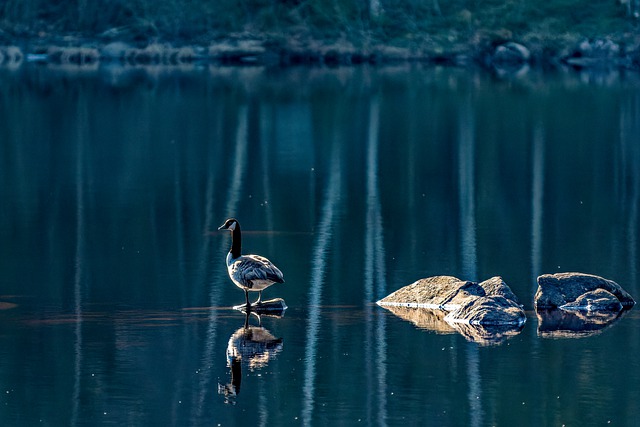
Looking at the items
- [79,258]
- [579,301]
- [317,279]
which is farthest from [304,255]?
[579,301]

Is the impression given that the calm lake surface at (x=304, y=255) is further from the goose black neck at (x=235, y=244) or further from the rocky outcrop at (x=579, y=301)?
the goose black neck at (x=235, y=244)

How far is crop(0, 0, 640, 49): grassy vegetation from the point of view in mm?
102000

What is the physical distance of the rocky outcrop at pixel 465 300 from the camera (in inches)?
744

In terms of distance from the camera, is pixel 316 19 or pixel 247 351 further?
pixel 316 19

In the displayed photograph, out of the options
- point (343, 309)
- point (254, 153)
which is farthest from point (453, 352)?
point (254, 153)

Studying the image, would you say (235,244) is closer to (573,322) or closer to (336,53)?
(573,322)

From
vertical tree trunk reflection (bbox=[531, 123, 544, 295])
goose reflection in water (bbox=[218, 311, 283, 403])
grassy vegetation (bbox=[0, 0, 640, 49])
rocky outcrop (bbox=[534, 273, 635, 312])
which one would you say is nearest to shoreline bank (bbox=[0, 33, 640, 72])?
grassy vegetation (bbox=[0, 0, 640, 49])

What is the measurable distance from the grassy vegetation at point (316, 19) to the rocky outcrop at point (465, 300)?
265ft

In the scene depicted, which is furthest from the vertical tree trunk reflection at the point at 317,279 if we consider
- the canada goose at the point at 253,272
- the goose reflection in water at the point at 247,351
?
the canada goose at the point at 253,272

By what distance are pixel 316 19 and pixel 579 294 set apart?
280ft

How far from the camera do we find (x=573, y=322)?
754 inches

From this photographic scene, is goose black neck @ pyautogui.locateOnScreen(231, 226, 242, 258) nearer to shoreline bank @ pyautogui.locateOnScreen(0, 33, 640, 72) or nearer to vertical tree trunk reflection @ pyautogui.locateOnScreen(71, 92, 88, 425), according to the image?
vertical tree trunk reflection @ pyautogui.locateOnScreen(71, 92, 88, 425)

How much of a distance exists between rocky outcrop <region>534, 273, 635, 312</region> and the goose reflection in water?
3787 millimetres

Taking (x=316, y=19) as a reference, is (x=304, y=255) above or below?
below
